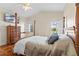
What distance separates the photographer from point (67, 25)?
227 cm

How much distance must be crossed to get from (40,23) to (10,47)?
2.23 feet

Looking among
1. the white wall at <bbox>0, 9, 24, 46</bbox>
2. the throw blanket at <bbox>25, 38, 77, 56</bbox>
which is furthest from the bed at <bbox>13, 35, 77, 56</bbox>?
the white wall at <bbox>0, 9, 24, 46</bbox>

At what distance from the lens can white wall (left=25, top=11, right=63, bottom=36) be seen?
2.28 metres

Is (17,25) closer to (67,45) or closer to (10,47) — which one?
(10,47)

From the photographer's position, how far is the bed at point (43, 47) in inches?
83.7

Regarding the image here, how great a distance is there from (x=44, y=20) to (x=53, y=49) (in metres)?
0.54

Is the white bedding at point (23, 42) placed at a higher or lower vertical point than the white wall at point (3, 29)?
lower

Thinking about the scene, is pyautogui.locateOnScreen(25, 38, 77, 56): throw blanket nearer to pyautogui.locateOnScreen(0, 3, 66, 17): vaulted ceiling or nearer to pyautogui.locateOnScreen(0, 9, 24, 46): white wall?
pyautogui.locateOnScreen(0, 9, 24, 46): white wall

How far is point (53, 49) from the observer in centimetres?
217

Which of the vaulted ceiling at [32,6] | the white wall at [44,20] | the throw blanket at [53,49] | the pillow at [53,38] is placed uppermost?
the vaulted ceiling at [32,6]

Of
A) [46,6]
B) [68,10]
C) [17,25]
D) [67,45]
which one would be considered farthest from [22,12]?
[67,45]

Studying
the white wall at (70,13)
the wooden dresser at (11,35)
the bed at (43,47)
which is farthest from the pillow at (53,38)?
the wooden dresser at (11,35)

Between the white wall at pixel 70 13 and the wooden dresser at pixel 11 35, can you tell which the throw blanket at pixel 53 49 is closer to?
the wooden dresser at pixel 11 35

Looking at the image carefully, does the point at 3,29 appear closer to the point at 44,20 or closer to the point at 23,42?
the point at 23,42
